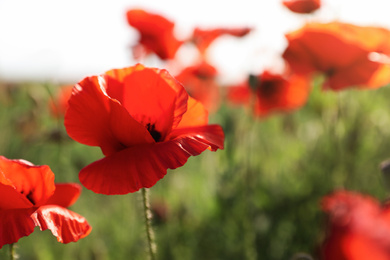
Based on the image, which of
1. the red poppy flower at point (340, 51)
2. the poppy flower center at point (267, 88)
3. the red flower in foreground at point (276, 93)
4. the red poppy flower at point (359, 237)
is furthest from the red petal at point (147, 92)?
the poppy flower center at point (267, 88)

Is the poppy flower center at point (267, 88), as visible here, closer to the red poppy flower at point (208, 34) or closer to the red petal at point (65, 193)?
the red poppy flower at point (208, 34)

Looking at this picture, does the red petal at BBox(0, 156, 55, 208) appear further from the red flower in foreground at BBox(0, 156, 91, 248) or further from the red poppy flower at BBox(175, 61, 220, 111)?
Answer: the red poppy flower at BBox(175, 61, 220, 111)

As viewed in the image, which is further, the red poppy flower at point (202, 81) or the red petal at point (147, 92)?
the red poppy flower at point (202, 81)

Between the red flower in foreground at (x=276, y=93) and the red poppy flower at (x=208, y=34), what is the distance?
17 cm

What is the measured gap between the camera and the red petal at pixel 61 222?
469mm

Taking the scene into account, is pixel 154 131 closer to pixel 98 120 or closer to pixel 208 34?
pixel 98 120

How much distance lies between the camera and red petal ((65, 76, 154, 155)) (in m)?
0.51

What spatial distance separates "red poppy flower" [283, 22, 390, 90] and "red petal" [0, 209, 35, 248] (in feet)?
2.15

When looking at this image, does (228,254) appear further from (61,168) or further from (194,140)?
(194,140)

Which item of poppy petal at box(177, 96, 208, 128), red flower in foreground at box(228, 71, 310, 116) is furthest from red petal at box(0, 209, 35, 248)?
red flower in foreground at box(228, 71, 310, 116)

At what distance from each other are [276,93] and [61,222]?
1.11 metres

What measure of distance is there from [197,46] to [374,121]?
57cm

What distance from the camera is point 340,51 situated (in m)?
0.94

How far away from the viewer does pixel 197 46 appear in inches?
58.4
